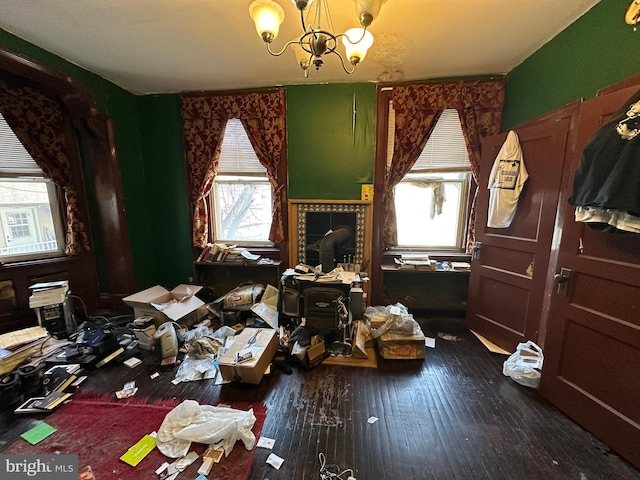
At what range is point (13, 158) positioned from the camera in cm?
247

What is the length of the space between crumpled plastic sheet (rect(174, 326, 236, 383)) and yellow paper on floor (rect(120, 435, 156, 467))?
1.69 feet

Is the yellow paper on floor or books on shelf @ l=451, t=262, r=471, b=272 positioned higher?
books on shelf @ l=451, t=262, r=471, b=272

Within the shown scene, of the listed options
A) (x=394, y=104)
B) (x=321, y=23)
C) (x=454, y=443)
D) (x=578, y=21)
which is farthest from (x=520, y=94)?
(x=454, y=443)

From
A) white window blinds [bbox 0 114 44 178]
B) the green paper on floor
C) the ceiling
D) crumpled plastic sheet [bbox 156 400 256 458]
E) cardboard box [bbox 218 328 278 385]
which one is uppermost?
the ceiling

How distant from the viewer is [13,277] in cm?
251

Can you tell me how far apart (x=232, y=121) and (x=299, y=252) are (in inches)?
68.8

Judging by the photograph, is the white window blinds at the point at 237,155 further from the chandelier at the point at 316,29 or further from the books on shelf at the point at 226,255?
the chandelier at the point at 316,29

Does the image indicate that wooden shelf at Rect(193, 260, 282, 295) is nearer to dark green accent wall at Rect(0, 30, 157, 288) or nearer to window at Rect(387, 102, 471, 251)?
dark green accent wall at Rect(0, 30, 157, 288)

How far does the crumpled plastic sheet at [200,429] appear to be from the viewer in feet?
4.83

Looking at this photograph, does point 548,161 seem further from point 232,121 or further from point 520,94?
point 232,121

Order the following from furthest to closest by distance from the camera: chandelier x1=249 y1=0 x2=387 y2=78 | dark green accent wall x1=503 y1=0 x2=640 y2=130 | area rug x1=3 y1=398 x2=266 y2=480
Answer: dark green accent wall x1=503 y1=0 x2=640 y2=130, area rug x1=3 y1=398 x2=266 y2=480, chandelier x1=249 y1=0 x2=387 y2=78

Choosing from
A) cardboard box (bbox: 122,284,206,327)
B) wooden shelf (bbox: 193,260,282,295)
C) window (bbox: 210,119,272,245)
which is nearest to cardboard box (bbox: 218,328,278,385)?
cardboard box (bbox: 122,284,206,327)

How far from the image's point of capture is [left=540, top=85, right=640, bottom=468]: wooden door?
1.39 meters

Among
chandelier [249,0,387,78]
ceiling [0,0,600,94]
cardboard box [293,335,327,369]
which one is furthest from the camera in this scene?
cardboard box [293,335,327,369]
